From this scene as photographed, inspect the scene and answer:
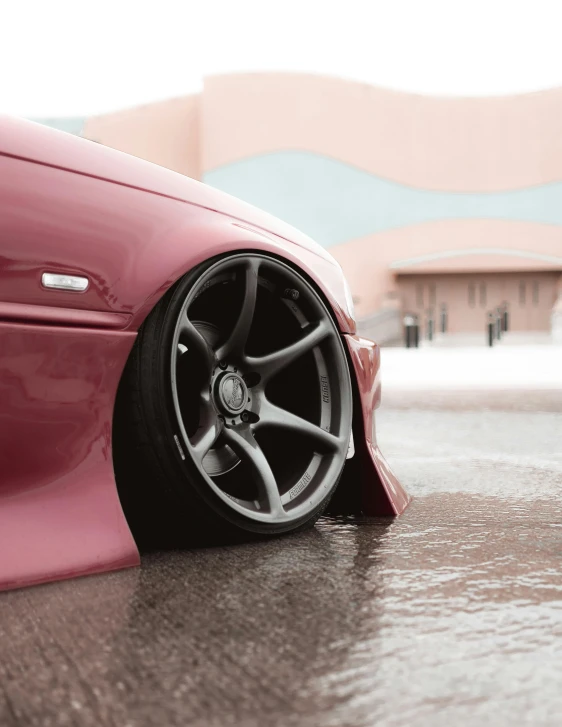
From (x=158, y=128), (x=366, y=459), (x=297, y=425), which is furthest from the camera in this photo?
(x=158, y=128)

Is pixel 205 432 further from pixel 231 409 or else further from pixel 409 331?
pixel 409 331

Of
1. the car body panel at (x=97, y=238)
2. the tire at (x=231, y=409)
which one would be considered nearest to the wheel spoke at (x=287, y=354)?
the tire at (x=231, y=409)

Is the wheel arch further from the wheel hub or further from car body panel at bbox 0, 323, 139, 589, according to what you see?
the wheel hub

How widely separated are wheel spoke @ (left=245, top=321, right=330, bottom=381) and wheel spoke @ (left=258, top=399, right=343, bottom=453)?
93mm

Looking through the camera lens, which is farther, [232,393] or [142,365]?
[232,393]

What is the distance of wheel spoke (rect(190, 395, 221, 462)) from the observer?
201 cm

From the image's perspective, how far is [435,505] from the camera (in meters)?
2.85

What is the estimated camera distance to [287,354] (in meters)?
2.30

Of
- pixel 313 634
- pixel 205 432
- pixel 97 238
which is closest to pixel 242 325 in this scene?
pixel 205 432

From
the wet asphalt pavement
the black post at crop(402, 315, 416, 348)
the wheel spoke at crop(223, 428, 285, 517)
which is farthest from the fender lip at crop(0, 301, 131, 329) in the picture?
the black post at crop(402, 315, 416, 348)

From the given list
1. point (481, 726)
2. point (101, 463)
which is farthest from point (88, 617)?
point (481, 726)

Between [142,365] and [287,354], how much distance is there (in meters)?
0.48

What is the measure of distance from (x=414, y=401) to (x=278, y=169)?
1332 inches

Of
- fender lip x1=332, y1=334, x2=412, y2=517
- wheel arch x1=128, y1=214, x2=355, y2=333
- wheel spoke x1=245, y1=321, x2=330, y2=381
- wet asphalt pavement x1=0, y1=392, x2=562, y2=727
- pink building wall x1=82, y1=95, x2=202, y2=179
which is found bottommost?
wet asphalt pavement x1=0, y1=392, x2=562, y2=727
